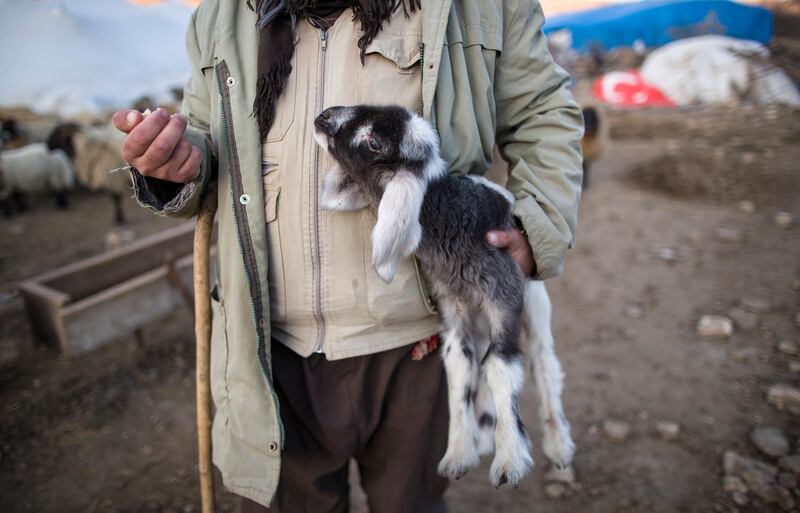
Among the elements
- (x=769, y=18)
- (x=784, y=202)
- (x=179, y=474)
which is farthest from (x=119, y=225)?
(x=769, y=18)

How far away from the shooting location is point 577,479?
9.97 ft

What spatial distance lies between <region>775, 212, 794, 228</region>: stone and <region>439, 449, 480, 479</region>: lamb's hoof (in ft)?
19.8

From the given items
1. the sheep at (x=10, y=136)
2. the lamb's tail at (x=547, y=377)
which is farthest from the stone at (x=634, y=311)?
the sheep at (x=10, y=136)

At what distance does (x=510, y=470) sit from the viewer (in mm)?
1644

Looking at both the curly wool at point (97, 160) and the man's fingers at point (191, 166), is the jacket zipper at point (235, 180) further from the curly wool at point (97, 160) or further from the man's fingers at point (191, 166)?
the curly wool at point (97, 160)

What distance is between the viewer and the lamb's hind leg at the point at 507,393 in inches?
65.2

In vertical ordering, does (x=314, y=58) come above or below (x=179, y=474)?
above

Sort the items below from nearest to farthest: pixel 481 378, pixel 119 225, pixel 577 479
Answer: pixel 481 378, pixel 577 479, pixel 119 225

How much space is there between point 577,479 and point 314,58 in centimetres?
286

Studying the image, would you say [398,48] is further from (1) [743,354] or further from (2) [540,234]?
(1) [743,354]

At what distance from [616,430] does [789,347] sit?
5.84ft

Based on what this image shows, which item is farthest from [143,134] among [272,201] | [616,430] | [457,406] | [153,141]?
[616,430]

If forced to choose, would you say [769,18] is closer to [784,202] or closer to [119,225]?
[784,202]

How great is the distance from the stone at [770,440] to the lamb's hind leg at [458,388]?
2.39 meters
